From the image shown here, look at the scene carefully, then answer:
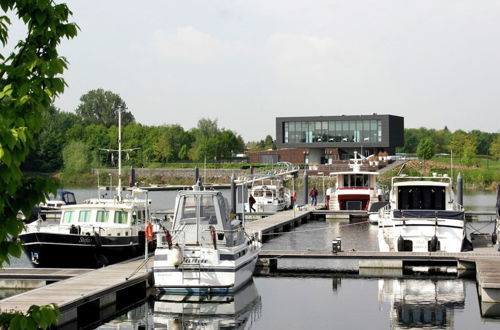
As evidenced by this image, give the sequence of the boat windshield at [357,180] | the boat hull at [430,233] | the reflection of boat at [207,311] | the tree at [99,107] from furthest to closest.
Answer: the tree at [99,107] < the boat windshield at [357,180] < the boat hull at [430,233] < the reflection of boat at [207,311]

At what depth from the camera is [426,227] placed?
31.1 m

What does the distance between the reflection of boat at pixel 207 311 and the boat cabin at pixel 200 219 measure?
1.82 metres

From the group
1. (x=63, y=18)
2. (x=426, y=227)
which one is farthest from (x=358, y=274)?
(x=63, y=18)

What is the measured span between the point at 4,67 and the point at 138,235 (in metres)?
23.0

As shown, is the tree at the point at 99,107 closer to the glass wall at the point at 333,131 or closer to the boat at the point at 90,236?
the glass wall at the point at 333,131

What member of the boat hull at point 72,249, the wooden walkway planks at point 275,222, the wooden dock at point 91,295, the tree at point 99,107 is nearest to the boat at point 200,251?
the wooden dock at point 91,295

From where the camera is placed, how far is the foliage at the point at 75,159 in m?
125

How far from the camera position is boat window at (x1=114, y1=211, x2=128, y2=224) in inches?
1172

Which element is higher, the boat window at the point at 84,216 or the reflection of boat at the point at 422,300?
the boat window at the point at 84,216

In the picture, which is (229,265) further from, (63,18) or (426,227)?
(63,18)

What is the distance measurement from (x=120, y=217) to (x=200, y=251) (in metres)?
7.30

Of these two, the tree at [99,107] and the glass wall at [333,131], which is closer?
the glass wall at [333,131]

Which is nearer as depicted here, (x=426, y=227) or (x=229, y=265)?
(x=229, y=265)

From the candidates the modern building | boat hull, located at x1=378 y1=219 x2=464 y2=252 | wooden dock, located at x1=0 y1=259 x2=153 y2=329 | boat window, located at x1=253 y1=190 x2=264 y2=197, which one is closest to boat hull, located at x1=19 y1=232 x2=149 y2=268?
wooden dock, located at x1=0 y1=259 x2=153 y2=329
